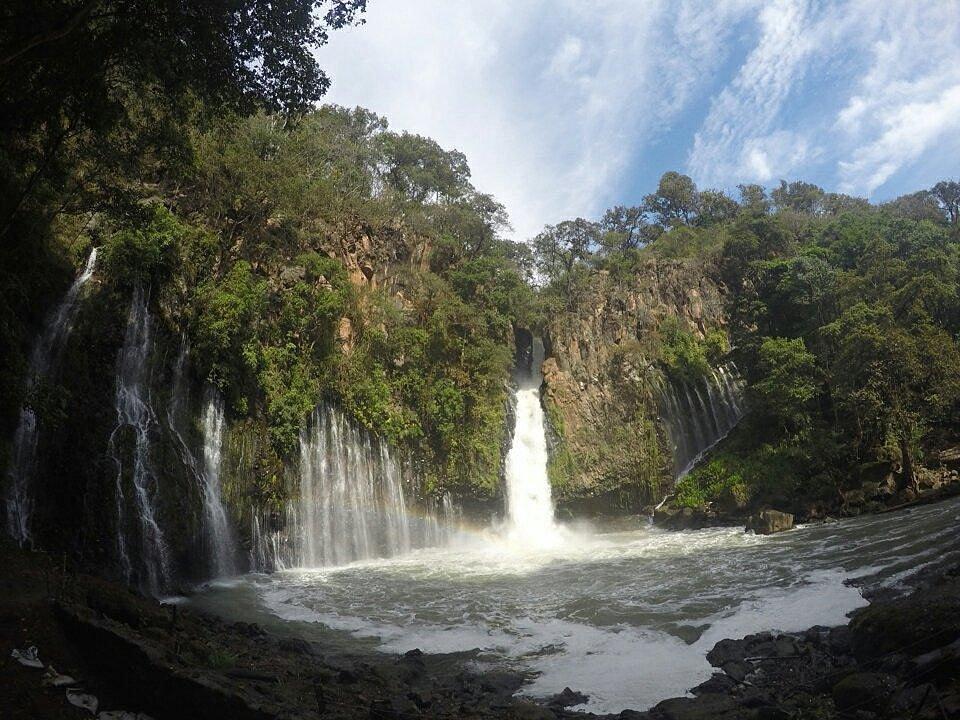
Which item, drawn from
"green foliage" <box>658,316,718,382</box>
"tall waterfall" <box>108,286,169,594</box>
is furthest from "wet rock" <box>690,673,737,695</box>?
"green foliage" <box>658,316,718,382</box>

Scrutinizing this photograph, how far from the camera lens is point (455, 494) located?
24234 millimetres

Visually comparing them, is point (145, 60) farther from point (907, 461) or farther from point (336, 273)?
point (907, 461)

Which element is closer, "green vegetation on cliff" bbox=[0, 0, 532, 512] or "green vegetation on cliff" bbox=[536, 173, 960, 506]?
"green vegetation on cliff" bbox=[0, 0, 532, 512]

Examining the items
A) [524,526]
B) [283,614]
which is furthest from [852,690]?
[524,526]

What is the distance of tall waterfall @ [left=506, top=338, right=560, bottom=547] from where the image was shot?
2553 centimetres

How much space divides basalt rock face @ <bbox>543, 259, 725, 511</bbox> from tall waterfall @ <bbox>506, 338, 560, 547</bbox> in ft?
1.76

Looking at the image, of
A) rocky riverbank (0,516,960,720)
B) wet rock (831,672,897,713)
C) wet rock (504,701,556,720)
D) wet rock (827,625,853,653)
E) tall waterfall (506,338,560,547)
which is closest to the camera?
rocky riverbank (0,516,960,720)

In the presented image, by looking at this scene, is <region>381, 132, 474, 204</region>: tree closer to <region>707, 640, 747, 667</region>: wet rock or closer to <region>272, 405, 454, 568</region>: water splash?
<region>272, 405, 454, 568</region>: water splash

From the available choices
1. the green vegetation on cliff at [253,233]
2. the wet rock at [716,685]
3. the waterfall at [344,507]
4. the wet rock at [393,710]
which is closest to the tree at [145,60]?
the green vegetation on cliff at [253,233]

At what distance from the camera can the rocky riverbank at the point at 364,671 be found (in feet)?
19.1

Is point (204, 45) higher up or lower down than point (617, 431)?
higher up

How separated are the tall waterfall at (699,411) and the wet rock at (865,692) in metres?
21.0

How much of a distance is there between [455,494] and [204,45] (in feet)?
58.8

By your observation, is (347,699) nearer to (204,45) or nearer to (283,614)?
(283,614)
